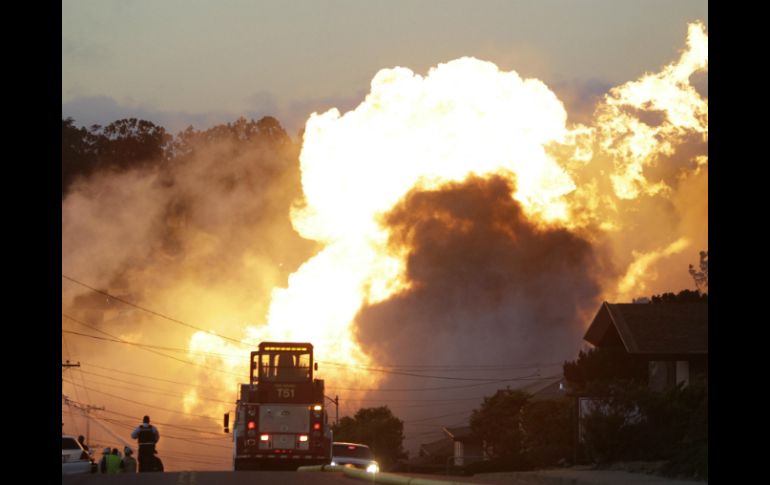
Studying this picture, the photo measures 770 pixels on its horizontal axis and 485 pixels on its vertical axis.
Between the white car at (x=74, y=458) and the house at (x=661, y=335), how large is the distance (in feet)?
67.7

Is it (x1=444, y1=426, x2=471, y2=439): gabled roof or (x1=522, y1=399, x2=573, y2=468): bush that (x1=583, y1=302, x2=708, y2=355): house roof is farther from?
(x1=444, y1=426, x2=471, y2=439): gabled roof

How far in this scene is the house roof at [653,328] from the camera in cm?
4588

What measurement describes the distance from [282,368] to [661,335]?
49.5 feet

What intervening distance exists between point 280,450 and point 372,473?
17.5 m

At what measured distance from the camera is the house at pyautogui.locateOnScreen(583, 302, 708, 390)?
45.8 metres

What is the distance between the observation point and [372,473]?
2431 centimetres

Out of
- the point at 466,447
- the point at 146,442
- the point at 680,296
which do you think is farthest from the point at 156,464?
the point at 466,447

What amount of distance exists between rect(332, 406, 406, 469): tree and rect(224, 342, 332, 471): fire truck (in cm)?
6639

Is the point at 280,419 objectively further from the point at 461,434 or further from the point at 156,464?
the point at 461,434

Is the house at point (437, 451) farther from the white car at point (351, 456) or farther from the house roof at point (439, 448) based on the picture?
the white car at point (351, 456)

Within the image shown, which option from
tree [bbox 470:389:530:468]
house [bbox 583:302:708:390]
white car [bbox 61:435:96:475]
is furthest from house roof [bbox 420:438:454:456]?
white car [bbox 61:435:96:475]

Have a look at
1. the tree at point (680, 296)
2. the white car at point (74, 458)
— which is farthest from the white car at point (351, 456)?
the tree at point (680, 296)
